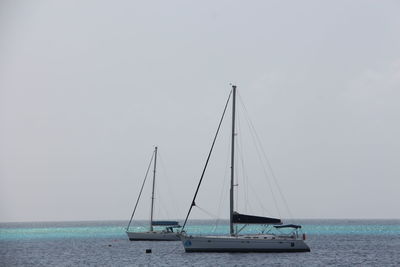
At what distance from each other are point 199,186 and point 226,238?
838 centimetres

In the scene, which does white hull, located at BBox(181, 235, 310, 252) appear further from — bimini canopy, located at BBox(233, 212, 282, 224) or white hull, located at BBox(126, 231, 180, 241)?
white hull, located at BBox(126, 231, 180, 241)

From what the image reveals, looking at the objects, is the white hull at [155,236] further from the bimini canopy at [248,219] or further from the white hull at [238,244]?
the bimini canopy at [248,219]

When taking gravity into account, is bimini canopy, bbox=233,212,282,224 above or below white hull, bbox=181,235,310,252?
above

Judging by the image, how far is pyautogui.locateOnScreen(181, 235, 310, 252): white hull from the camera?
204 ft

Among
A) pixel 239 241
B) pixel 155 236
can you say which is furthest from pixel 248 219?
pixel 155 236

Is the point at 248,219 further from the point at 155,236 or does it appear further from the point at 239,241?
the point at 155,236

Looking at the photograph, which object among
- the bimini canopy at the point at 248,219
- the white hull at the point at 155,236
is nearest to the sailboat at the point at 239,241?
the bimini canopy at the point at 248,219

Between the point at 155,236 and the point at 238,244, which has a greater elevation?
the point at 155,236

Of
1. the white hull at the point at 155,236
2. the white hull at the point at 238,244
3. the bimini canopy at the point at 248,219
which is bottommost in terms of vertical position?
the white hull at the point at 238,244

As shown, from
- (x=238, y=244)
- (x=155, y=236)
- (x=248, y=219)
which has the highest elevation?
(x=155, y=236)

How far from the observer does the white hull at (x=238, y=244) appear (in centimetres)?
6206

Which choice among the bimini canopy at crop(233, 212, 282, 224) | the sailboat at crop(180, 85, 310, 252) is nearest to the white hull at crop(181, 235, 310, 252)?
the sailboat at crop(180, 85, 310, 252)

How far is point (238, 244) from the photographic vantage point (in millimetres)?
62219

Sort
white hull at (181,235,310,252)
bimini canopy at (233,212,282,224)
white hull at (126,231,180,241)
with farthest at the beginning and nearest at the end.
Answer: white hull at (126,231,180,241), bimini canopy at (233,212,282,224), white hull at (181,235,310,252)
